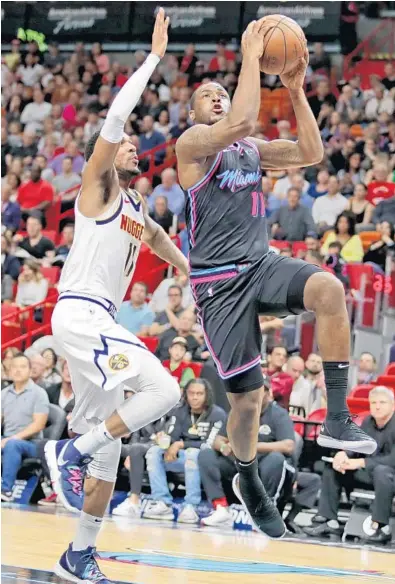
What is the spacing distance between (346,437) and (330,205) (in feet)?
31.4

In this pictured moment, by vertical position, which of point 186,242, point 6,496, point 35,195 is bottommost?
point 6,496

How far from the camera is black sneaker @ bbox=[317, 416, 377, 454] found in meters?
5.96

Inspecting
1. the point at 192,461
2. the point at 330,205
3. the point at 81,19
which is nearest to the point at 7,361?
the point at 192,461

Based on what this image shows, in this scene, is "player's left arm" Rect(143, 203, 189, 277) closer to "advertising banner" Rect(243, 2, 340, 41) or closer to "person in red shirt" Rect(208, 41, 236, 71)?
"person in red shirt" Rect(208, 41, 236, 71)

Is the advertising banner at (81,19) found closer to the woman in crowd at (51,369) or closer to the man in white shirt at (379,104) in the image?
the man in white shirt at (379,104)

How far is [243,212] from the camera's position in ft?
21.5

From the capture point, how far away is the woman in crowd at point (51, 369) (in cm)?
1307

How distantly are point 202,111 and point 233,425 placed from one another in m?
1.85

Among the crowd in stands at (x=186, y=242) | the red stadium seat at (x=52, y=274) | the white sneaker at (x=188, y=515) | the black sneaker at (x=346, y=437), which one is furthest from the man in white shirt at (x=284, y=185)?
the black sneaker at (x=346, y=437)

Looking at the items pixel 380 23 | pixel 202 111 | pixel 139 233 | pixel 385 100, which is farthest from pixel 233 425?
pixel 380 23

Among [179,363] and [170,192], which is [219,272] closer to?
[179,363]

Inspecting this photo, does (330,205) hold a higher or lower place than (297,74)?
lower

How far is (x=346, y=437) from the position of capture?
604 centimetres

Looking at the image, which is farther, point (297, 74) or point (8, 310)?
point (8, 310)
